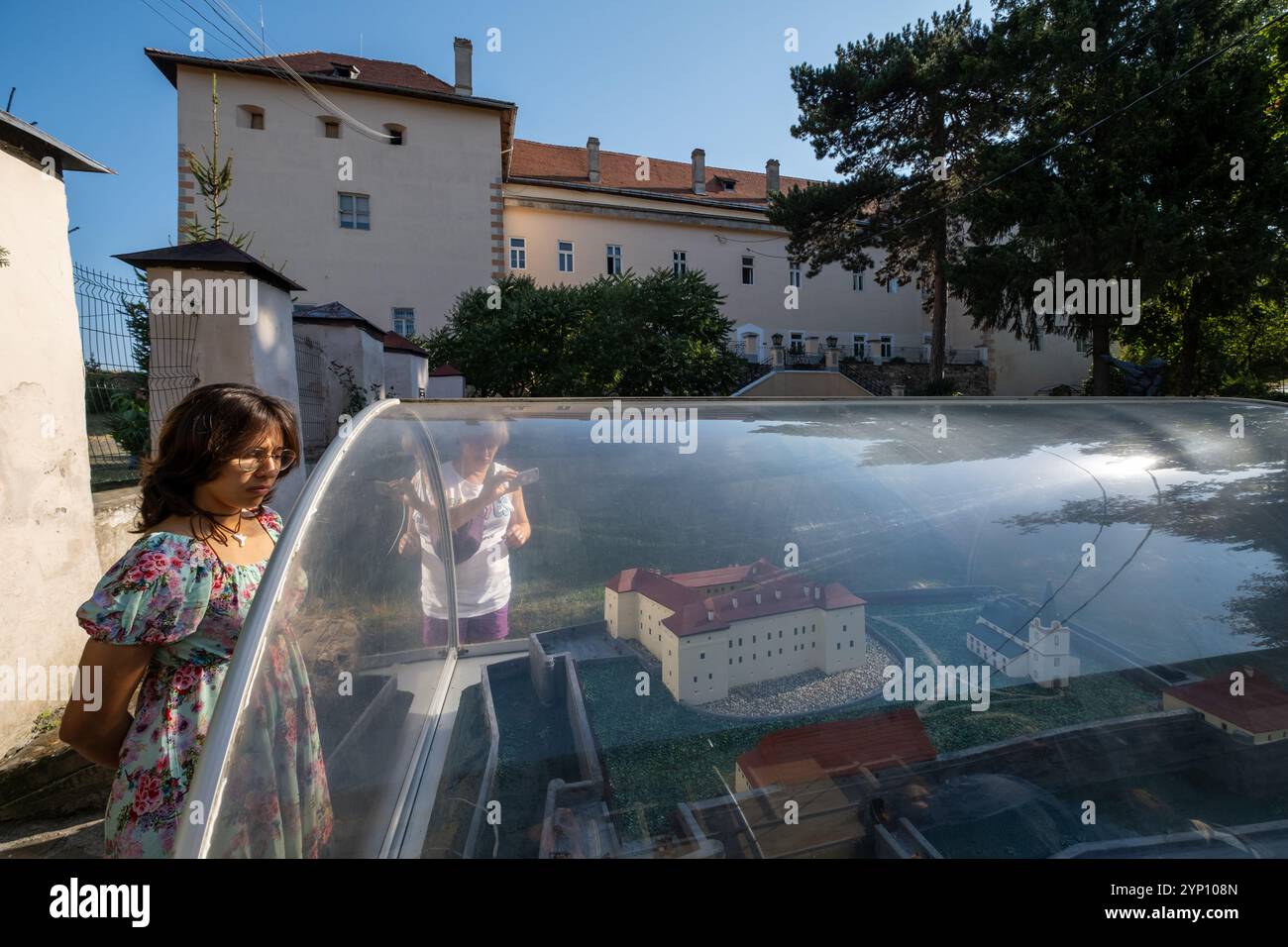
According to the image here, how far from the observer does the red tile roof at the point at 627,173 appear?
1255 inches

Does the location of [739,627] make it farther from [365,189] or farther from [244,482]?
[365,189]

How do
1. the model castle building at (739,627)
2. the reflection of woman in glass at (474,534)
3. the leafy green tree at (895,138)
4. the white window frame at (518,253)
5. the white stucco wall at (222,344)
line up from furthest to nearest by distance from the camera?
the white window frame at (518,253) → the leafy green tree at (895,138) → the white stucco wall at (222,344) → the reflection of woman in glass at (474,534) → the model castle building at (739,627)

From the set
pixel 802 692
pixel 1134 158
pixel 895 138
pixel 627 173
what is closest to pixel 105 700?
pixel 802 692

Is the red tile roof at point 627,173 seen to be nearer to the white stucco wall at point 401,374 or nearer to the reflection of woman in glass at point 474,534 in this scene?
the white stucco wall at point 401,374

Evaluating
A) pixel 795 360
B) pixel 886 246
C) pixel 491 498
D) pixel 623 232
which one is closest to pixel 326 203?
pixel 623 232

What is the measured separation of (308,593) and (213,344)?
397 centimetres

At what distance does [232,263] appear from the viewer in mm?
4238

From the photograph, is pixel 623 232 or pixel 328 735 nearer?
pixel 328 735

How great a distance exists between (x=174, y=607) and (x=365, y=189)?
25737 millimetres

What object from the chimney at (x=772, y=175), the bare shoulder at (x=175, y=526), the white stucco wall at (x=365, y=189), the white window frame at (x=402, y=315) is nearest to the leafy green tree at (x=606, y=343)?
the white window frame at (x=402, y=315)

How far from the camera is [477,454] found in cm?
168

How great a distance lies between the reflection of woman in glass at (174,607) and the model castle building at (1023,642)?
4.73ft

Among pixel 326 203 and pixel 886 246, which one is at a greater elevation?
pixel 326 203
